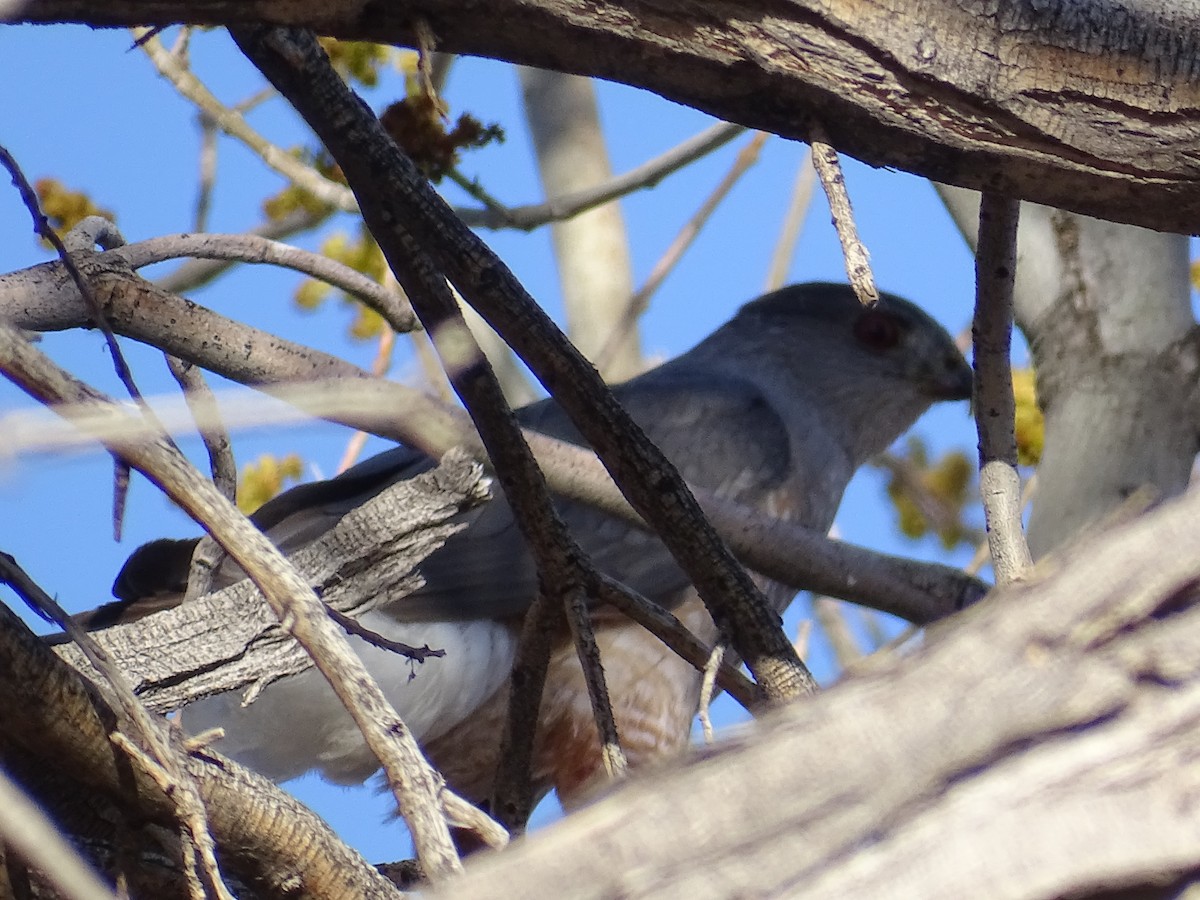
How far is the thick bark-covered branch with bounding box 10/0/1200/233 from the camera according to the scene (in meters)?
1.69

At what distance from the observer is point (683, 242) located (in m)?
5.64

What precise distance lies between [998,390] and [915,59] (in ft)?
3.20

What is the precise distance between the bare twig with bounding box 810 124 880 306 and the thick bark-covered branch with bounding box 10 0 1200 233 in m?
0.07

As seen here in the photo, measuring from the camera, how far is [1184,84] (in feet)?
5.67

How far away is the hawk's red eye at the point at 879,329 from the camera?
563cm

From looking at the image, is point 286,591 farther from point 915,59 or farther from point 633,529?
point 633,529

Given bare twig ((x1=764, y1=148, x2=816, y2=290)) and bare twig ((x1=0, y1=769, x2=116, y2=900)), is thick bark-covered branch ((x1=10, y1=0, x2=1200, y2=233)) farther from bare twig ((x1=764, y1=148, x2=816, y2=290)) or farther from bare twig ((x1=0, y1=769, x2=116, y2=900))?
bare twig ((x1=764, y1=148, x2=816, y2=290))

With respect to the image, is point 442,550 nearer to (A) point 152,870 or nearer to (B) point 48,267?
(B) point 48,267

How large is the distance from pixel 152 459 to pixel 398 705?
2566 millimetres

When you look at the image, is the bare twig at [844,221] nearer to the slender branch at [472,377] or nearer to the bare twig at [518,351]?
the bare twig at [518,351]

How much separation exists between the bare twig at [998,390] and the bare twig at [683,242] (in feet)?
9.24

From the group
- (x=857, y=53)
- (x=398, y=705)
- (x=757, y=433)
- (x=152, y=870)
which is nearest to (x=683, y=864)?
(x=857, y=53)

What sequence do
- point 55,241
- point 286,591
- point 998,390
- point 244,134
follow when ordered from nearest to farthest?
point 286,591 < point 55,241 < point 998,390 < point 244,134

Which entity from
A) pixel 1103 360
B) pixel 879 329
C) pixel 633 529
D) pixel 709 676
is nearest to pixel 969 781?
pixel 709 676
